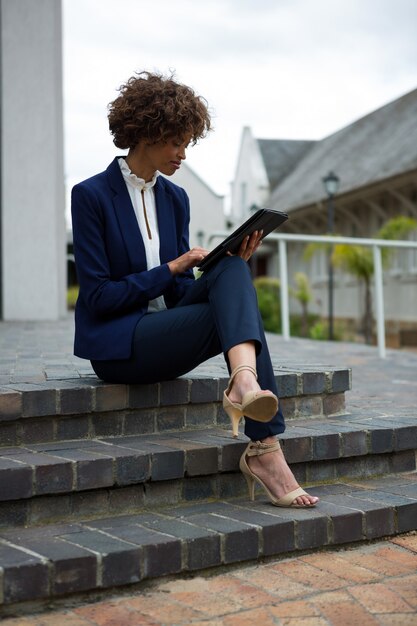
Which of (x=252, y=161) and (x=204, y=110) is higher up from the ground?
(x=252, y=161)

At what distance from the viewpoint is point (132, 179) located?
3.27m

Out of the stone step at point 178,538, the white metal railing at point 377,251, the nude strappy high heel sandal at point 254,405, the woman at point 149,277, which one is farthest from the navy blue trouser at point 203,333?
the white metal railing at point 377,251

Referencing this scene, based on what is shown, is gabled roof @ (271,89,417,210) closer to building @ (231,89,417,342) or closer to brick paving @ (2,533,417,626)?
building @ (231,89,417,342)

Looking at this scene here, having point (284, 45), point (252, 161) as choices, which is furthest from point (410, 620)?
point (252, 161)

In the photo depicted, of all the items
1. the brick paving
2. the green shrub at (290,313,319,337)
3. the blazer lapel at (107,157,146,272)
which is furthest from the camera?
the green shrub at (290,313,319,337)

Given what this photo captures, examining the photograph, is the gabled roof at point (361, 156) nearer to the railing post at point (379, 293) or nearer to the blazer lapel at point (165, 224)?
the railing post at point (379, 293)

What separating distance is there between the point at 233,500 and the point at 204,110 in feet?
4.39

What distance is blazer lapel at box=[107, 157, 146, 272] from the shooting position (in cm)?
319

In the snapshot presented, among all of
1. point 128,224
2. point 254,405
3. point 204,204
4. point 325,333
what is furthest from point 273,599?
point 204,204

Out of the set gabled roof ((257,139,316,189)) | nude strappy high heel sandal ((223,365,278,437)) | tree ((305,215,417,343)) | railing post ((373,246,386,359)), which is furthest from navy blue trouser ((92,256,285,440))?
gabled roof ((257,139,316,189))

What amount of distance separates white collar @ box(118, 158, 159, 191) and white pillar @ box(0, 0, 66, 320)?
19.9ft

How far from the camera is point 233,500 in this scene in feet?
10.0

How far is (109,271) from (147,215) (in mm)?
268

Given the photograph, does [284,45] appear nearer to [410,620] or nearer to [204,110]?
[204,110]
